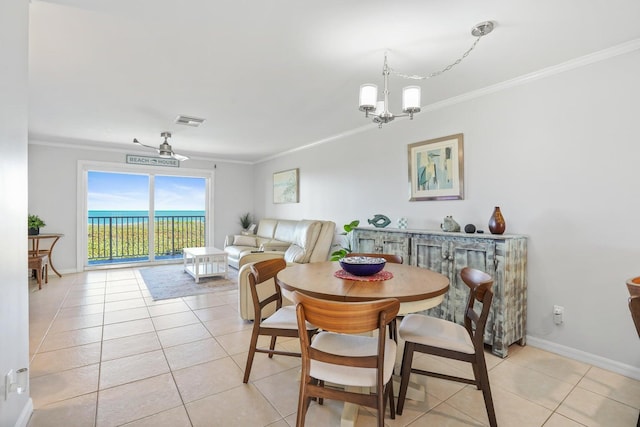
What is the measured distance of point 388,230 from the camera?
3.38 m

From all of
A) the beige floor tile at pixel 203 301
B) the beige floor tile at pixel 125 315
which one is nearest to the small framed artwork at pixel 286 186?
the beige floor tile at pixel 203 301

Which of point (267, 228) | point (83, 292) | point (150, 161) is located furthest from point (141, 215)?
point (267, 228)

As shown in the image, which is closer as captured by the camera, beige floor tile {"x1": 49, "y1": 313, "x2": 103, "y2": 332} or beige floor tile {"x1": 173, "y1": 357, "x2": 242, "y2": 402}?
beige floor tile {"x1": 173, "y1": 357, "x2": 242, "y2": 402}

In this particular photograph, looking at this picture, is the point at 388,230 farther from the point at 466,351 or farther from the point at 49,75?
the point at 49,75

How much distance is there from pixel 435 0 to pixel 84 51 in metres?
2.51

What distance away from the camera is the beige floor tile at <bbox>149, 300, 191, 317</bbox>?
11.8 feet

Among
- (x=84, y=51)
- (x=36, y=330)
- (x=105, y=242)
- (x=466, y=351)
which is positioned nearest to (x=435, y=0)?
(x=466, y=351)

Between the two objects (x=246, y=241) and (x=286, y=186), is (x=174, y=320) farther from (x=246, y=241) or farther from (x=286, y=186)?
(x=286, y=186)

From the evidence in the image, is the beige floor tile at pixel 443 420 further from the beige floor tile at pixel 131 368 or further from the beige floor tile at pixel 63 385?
the beige floor tile at pixel 63 385

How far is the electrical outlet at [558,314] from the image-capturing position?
8.38 feet

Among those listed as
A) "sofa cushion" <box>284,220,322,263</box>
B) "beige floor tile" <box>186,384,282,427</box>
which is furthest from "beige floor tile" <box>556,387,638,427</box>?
"sofa cushion" <box>284,220,322,263</box>

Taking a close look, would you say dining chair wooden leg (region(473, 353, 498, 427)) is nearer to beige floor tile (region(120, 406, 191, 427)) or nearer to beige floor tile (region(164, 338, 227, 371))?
beige floor tile (region(120, 406, 191, 427))

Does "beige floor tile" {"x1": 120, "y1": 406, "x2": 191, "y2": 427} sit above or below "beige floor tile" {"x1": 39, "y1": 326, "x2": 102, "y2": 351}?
below

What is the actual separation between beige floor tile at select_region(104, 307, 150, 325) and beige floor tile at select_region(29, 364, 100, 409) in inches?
43.4
